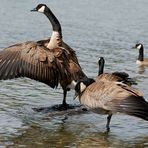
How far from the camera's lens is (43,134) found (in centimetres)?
870

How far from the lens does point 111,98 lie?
8219 mm

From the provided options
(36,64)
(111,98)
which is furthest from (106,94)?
(36,64)

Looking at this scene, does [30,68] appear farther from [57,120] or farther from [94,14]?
[94,14]

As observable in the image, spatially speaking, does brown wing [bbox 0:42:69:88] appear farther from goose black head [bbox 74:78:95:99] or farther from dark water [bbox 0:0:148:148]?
dark water [bbox 0:0:148:148]

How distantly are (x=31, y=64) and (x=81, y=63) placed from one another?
590 centimetres

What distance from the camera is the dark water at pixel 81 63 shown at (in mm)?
8602

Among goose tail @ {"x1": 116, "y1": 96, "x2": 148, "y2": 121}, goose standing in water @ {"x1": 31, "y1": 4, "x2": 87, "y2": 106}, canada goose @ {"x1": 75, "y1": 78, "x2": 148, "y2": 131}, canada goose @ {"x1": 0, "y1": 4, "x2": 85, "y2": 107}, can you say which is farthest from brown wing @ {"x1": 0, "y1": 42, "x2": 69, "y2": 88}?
goose tail @ {"x1": 116, "y1": 96, "x2": 148, "y2": 121}

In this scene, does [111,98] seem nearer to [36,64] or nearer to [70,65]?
[36,64]

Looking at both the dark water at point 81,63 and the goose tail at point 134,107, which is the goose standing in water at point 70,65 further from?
the goose tail at point 134,107

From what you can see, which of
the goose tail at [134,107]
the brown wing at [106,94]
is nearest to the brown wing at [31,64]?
the brown wing at [106,94]

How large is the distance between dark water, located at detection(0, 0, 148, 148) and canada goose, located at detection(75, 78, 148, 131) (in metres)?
0.60

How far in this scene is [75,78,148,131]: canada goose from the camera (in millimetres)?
7801

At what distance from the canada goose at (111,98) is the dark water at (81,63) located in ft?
1.96

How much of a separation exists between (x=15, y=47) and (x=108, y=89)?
209 cm
